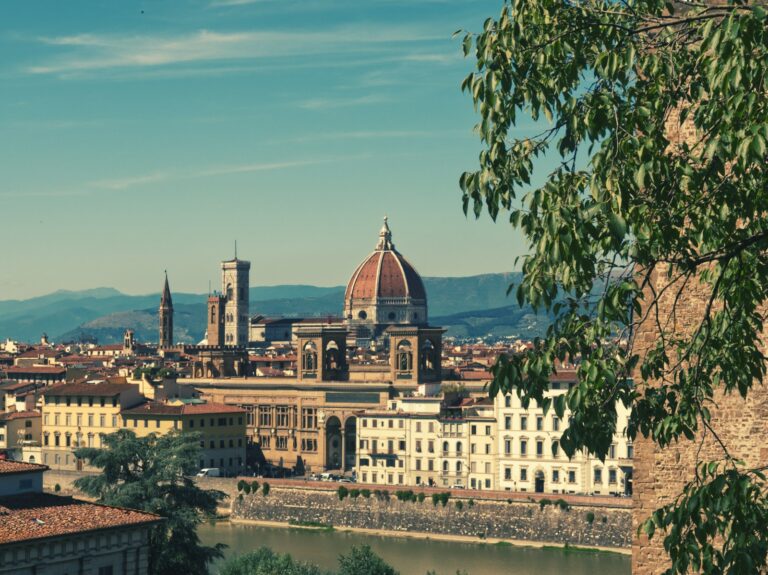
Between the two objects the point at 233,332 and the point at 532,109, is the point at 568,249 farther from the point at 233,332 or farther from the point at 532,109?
the point at 233,332

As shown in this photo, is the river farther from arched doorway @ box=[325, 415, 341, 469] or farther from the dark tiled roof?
the dark tiled roof

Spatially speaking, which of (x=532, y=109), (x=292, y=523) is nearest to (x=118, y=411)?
(x=292, y=523)

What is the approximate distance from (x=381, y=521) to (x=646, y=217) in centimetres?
5577


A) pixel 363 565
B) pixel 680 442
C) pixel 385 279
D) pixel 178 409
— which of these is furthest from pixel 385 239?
pixel 680 442

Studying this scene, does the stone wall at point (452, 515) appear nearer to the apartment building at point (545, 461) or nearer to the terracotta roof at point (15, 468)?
the apartment building at point (545, 461)

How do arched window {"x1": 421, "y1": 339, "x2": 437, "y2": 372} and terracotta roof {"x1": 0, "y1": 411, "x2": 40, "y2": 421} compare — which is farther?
arched window {"x1": 421, "y1": 339, "x2": 437, "y2": 372}

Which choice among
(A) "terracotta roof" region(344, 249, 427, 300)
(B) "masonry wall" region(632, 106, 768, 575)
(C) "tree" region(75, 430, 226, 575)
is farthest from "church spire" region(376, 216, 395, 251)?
(B) "masonry wall" region(632, 106, 768, 575)

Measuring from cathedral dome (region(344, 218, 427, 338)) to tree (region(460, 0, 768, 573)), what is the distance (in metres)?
135

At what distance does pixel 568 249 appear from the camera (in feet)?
26.7

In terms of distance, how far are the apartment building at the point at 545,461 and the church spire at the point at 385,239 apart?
85.4 m

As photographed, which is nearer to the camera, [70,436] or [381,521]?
[381,521]

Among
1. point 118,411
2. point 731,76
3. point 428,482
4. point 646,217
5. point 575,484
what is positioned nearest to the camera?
point 731,76

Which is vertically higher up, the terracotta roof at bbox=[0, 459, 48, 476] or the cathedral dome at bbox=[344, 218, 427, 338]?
the cathedral dome at bbox=[344, 218, 427, 338]

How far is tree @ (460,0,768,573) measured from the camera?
8164mm
